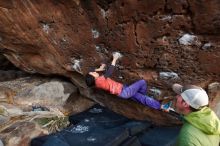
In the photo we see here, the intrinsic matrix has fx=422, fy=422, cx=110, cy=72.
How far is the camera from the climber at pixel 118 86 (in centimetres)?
612

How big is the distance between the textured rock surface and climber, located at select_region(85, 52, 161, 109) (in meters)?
0.14

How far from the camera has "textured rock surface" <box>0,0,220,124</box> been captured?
5.44 m

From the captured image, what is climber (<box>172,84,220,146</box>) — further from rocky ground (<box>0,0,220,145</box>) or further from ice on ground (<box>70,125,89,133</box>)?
ice on ground (<box>70,125,89,133</box>)

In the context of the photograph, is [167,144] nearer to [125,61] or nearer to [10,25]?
[125,61]

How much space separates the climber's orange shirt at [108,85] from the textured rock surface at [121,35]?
189mm

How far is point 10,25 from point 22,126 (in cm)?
168

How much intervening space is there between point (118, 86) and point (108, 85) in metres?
0.15

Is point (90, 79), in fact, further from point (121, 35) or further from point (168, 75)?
point (168, 75)

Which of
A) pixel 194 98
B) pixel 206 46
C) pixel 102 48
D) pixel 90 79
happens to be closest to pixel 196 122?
pixel 194 98

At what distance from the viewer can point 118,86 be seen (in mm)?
6184

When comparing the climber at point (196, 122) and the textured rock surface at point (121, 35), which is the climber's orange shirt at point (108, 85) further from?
the climber at point (196, 122)

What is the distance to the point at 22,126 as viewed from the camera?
6027mm

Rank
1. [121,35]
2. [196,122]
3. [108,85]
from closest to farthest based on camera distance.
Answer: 1. [196,122]
2. [121,35]
3. [108,85]

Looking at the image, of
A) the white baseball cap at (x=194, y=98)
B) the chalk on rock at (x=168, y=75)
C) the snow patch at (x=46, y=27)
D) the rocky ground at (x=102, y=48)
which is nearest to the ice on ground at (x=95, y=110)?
the rocky ground at (x=102, y=48)
